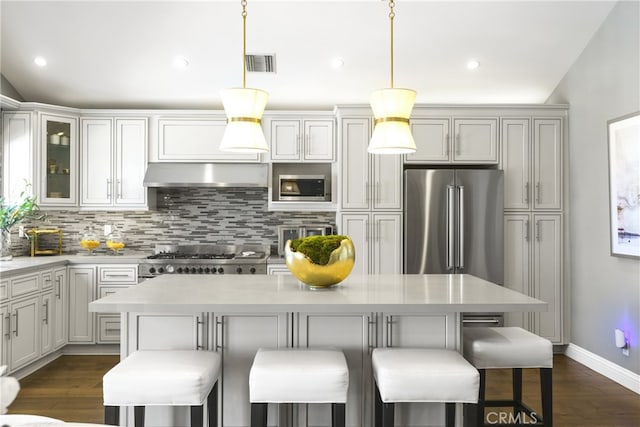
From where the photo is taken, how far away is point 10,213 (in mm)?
4914

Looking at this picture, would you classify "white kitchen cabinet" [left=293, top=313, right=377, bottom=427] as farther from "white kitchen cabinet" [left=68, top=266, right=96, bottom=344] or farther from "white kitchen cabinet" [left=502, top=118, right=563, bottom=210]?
"white kitchen cabinet" [left=68, top=266, right=96, bottom=344]

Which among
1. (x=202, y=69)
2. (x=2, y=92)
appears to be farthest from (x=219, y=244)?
(x=2, y=92)

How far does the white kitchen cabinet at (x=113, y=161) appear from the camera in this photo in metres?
5.43

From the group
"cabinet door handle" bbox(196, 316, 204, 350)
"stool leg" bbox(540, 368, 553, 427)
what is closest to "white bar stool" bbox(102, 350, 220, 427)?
"cabinet door handle" bbox(196, 316, 204, 350)

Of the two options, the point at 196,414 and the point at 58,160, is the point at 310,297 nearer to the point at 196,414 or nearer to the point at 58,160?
the point at 196,414

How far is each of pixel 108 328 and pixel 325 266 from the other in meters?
3.14

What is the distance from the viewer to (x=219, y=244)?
19.1 feet

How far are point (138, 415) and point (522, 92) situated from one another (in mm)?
4657

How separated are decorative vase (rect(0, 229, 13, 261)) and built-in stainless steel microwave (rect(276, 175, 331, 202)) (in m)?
2.50

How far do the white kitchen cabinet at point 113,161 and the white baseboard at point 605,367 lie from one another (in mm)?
4315

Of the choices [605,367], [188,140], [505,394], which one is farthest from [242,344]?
[605,367]

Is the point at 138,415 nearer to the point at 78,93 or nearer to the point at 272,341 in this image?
the point at 272,341

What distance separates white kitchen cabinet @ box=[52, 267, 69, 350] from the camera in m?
4.94

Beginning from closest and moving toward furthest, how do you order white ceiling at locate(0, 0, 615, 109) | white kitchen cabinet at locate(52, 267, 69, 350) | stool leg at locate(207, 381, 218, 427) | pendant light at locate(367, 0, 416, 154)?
stool leg at locate(207, 381, 218, 427), pendant light at locate(367, 0, 416, 154), white ceiling at locate(0, 0, 615, 109), white kitchen cabinet at locate(52, 267, 69, 350)
